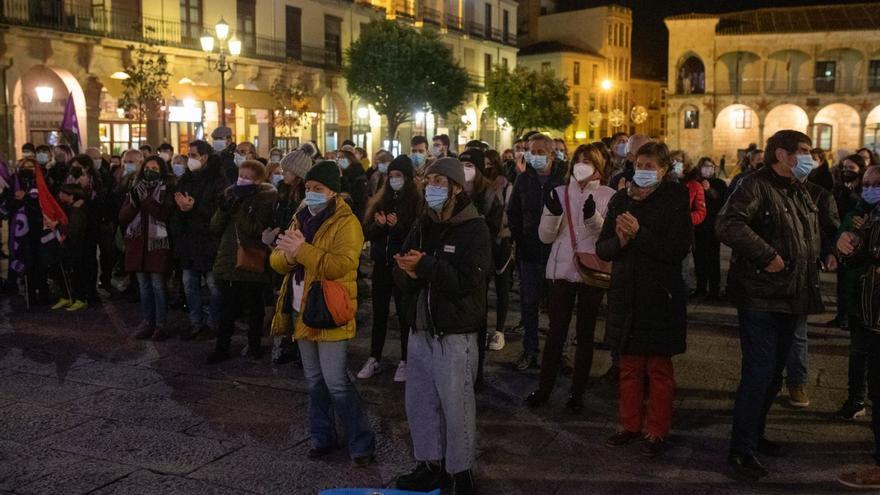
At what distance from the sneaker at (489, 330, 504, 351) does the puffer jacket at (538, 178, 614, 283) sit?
6.09ft

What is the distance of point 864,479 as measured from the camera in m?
4.77

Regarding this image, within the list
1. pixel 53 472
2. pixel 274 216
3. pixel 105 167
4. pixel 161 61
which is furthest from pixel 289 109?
pixel 53 472

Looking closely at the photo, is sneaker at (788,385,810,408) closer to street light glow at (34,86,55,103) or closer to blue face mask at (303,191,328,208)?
blue face mask at (303,191,328,208)

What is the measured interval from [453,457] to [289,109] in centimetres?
2778

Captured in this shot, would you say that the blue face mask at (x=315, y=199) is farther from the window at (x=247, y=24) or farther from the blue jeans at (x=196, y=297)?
the window at (x=247, y=24)

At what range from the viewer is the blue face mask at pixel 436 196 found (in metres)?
4.56

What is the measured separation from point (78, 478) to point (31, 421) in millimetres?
1297

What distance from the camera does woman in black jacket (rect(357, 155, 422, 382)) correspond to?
22.0ft

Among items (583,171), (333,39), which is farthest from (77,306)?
(333,39)

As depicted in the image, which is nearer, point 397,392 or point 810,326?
point 397,392

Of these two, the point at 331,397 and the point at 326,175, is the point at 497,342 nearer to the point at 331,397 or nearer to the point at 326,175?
the point at 331,397

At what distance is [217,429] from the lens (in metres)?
5.79

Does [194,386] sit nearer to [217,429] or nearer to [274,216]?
[217,429]

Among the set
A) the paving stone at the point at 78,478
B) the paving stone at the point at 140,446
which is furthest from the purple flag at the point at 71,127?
the paving stone at the point at 78,478
